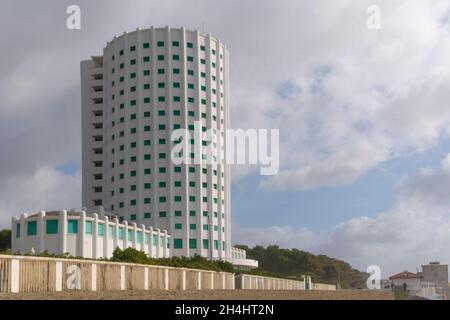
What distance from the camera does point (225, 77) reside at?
13600cm

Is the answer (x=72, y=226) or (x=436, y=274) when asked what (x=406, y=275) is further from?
(x=72, y=226)

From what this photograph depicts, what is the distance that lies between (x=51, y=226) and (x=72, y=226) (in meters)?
2.55

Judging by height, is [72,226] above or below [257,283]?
above

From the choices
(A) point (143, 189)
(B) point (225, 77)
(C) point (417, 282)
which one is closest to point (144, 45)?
(B) point (225, 77)

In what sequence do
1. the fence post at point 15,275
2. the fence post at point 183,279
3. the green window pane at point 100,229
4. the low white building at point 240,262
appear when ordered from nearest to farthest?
the fence post at point 15,275 < the fence post at point 183,279 < the green window pane at point 100,229 < the low white building at point 240,262

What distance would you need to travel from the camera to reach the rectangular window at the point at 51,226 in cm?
8338

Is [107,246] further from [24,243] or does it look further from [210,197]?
[210,197]

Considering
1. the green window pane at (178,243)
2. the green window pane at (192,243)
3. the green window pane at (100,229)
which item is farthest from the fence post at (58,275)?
the green window pane at (192,243)

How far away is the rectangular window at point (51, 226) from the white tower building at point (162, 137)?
38414 mm

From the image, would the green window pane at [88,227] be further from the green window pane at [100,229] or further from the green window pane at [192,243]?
the green window pane at [192,243]

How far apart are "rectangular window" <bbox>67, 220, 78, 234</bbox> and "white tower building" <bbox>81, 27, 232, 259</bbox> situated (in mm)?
36651

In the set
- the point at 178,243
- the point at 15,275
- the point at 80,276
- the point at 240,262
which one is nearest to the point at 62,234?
the point at 178,243

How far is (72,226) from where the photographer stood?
84562 mm
